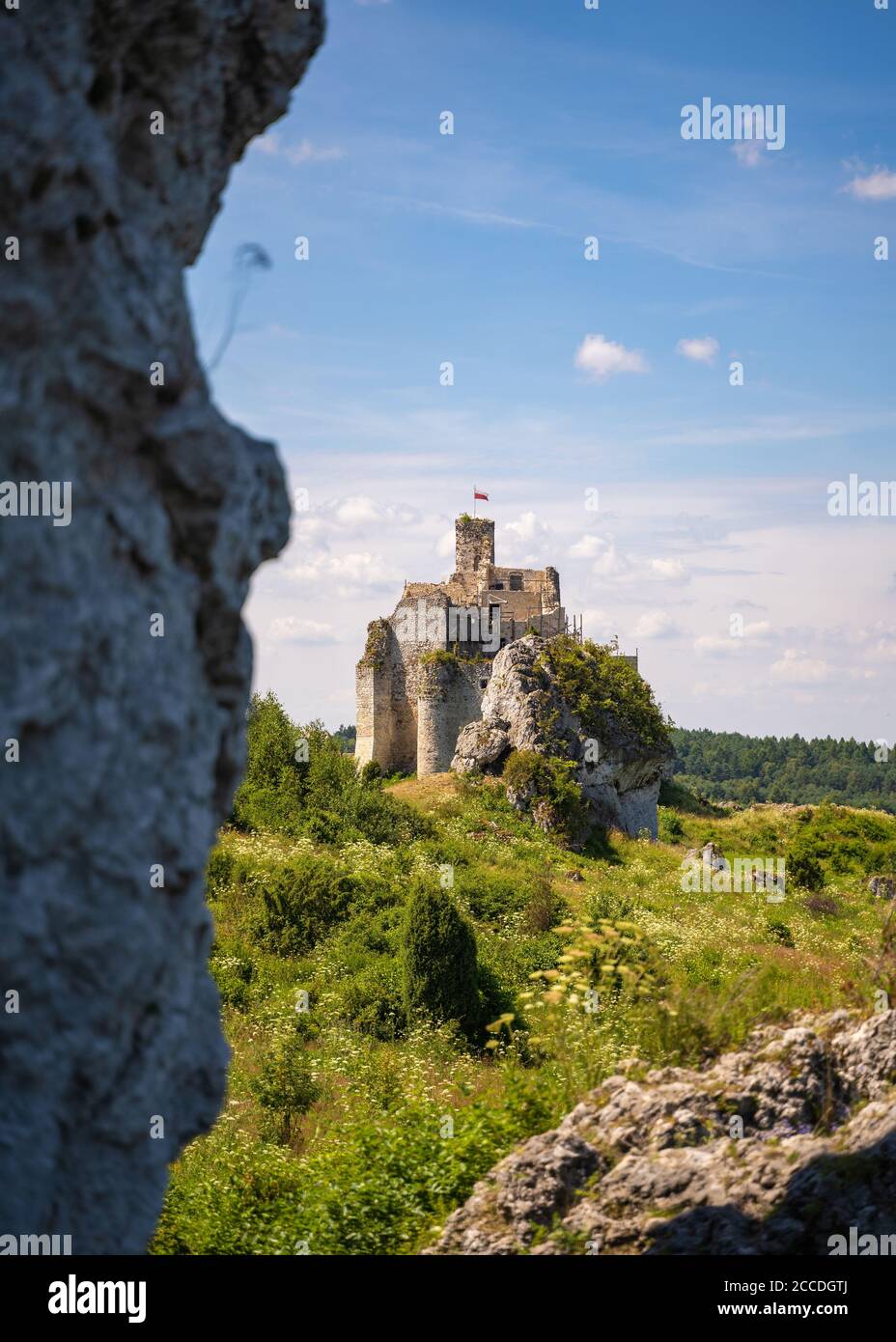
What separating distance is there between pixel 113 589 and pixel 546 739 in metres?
25.4

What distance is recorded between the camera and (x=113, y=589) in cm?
380

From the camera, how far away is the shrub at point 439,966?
15398 mm

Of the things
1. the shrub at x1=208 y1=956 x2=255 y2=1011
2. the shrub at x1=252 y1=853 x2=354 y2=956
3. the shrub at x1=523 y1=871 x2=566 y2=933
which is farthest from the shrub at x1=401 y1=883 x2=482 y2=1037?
the shrub at x1=523 y1=871 x2=566 y2=933

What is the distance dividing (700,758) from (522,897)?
10139cm

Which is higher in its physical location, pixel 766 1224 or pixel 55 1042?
pixel 55 1042

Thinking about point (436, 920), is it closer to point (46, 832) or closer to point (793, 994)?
point (793, 994)

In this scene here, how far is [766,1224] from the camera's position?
257 inches

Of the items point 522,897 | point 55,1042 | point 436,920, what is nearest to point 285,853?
point 522,897

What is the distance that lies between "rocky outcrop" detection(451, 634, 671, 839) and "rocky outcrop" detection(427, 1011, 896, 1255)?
20724 mm

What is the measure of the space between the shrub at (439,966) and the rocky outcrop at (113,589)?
11.3m

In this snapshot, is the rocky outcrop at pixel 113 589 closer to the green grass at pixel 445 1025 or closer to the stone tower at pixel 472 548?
the green grass at pixel 445 1025

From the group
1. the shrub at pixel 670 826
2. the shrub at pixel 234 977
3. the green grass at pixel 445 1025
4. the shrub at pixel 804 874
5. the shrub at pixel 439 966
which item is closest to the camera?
the green grass at pixel 445 1025

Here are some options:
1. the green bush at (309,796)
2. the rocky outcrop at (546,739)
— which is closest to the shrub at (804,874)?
the rocky outcrop at (546,739)

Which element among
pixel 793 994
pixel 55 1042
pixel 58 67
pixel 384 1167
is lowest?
pixel 384 1167
